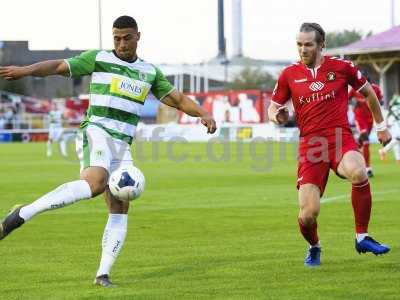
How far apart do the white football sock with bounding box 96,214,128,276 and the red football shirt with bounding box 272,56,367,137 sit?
2125mm

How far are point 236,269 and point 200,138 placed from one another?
41638 mm

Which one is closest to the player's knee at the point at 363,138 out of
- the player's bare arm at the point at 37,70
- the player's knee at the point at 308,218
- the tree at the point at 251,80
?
the player's knee at the point at 308,218

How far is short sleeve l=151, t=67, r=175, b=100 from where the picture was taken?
9.29m

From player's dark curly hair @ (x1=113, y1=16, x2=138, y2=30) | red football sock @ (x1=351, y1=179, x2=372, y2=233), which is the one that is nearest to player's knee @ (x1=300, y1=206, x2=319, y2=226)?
red football sock @ (x1=351, y1=179, x2=372, y2=233)

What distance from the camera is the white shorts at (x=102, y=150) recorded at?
883 centimetres

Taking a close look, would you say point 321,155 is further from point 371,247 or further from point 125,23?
point 125,23

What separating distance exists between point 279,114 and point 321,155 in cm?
58

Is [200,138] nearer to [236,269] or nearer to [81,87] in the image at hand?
[236,269]

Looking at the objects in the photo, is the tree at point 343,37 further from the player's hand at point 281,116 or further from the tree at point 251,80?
the player's hand at point 281,116

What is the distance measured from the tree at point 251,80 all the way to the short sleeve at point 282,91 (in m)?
74.7

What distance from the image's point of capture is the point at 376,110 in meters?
10.2

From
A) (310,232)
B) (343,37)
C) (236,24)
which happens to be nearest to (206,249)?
(310,232)

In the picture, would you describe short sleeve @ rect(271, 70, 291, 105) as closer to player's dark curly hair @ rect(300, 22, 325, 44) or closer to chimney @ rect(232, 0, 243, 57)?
player's dark curly hair @ rect(300, 22, 325, 44)

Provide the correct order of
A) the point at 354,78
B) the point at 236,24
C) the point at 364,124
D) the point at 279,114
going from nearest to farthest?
the point at 279,114, the point at 354,78, the point at 364,124, the point at 236,24
